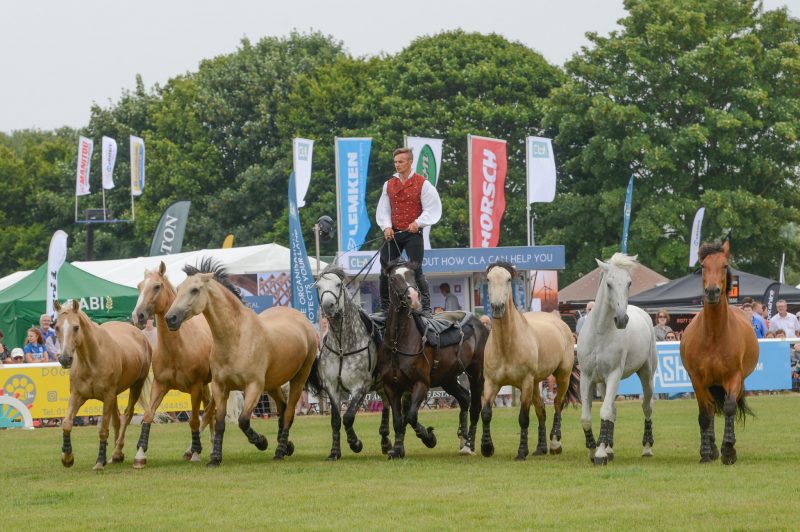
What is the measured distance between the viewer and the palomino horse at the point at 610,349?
13852mm

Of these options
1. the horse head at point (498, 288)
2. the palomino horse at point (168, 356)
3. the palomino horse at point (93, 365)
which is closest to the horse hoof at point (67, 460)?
the palomino horse at point (93, 365)

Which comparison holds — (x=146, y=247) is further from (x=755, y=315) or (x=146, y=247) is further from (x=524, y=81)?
(x=755, y=315)

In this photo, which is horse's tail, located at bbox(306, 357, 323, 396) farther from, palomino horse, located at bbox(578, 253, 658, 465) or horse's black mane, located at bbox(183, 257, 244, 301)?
palomino horse, located at bbox(578, 253, 658, 465)

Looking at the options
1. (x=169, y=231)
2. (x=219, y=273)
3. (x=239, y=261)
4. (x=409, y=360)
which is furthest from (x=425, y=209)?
(x=169, y=231)

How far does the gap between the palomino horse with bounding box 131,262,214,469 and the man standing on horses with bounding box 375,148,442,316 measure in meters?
2.39

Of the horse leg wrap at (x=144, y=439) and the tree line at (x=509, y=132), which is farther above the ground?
the tree line at (x=509, y=132)

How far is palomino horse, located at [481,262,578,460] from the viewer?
1455 centimetres

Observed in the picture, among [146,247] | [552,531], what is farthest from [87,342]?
[146,247]

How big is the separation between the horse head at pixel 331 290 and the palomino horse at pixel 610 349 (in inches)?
111

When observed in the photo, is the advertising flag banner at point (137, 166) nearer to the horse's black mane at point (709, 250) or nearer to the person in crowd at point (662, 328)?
the person in crowd at point (662, 328)

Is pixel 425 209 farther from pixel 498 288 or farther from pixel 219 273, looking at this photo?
pixel 219 273

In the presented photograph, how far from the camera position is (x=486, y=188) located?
36719 mm

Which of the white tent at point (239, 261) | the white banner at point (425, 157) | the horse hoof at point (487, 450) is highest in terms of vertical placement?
the white banner at point (425, 157)

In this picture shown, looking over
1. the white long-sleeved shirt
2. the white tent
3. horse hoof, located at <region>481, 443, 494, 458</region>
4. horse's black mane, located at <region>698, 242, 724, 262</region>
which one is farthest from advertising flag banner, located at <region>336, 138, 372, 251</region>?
horse's black mane, located at <region>698, 242, 724, 262</region>
